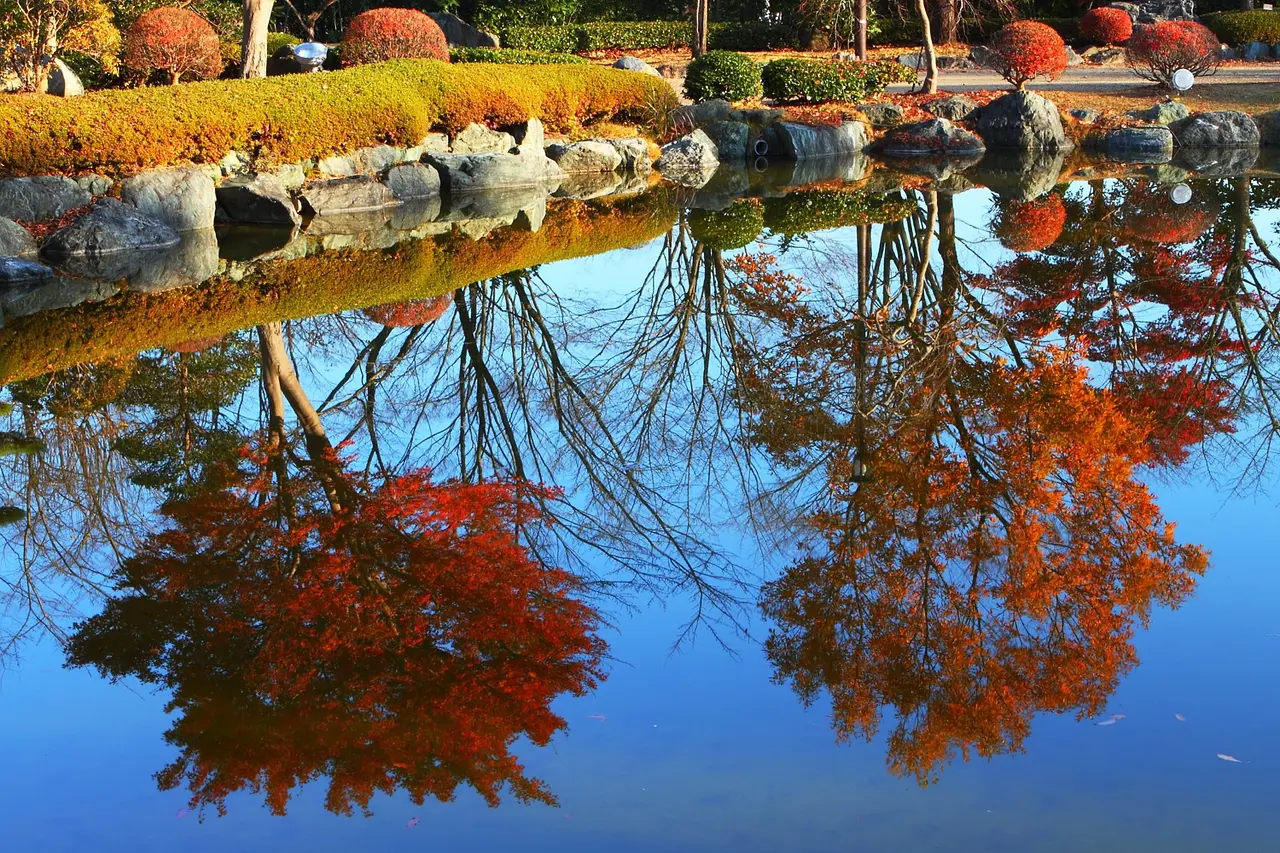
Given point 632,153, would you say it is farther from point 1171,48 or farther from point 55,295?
point 1171,48

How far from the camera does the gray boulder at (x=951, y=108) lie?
2123 cm

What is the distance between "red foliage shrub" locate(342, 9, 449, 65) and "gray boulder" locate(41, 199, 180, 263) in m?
9.78

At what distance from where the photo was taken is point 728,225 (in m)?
13.3

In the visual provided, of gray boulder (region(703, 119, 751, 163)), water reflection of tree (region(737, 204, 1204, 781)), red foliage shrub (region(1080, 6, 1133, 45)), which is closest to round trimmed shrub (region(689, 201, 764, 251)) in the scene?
water reflection of tree (region(737, 204, 1204, 781))

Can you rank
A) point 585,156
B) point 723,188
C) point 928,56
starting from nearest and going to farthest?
point 723,188
point 585,156
point 928,56

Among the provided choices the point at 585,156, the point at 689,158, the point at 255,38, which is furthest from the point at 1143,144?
the point at 255,38

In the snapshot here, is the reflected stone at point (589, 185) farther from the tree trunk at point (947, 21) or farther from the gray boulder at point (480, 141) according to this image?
the tree trunk at point (947, 21)

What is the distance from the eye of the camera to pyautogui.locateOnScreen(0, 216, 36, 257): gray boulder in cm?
1096

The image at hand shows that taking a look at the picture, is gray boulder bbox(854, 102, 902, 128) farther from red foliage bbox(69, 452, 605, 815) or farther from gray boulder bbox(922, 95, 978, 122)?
red foliage bbox(69, 452, 605, 815)

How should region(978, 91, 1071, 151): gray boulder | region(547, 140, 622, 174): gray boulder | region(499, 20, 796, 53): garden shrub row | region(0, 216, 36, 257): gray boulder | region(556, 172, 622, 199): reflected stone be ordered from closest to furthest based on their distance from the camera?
region(0, 216, 36, 257): gray boulder < region(556, 172, 622, 199): reflected stone < region(547, 140, 622, 174): gray boulder < region(978, 91, 1071, 151): gray boulder < region(499, 20, 796, 53): garden shrub row

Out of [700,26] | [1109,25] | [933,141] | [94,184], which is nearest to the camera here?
[94,184]

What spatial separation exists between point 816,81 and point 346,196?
1021 cm

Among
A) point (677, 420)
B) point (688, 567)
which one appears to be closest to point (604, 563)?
point (688, 567)

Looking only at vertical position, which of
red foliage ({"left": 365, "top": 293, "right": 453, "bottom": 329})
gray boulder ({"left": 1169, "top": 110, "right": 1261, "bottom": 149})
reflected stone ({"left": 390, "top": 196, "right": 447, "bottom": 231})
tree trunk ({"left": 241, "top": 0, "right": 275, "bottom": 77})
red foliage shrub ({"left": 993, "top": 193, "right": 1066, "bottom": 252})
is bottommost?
red foliage ({"left": 365, "top": 293, "right": 453, "bottom": 329})
